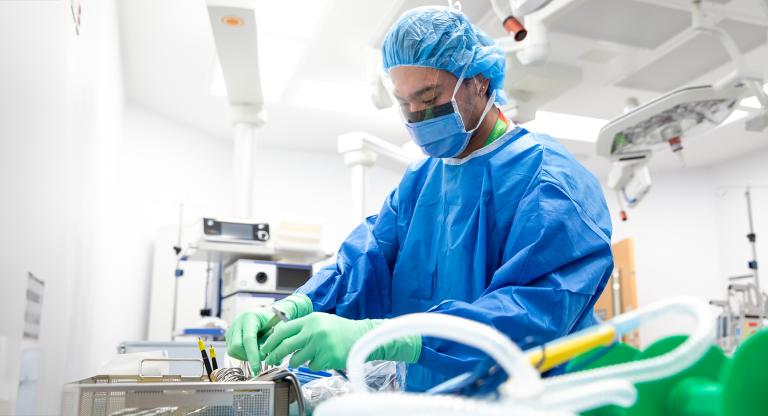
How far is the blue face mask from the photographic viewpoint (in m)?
1.63

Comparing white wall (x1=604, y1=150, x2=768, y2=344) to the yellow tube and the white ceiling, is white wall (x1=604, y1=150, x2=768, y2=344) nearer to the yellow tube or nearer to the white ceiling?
the white ceiling

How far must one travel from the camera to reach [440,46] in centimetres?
161

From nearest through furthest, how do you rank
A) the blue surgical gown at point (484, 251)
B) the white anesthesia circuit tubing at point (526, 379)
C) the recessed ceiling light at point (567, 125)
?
the white anesthesia circuit tubing at point (526, 379), the blue surgical gown at point (484, 251), the recessed ceiling light at point (567, 125)

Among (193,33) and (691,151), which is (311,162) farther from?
(691,151)

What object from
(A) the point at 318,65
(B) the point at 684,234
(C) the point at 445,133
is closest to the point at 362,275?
(C) the point at 445,133

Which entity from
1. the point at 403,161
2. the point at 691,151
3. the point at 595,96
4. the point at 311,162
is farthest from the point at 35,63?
the point at 691,151

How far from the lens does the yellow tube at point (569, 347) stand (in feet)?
1.40

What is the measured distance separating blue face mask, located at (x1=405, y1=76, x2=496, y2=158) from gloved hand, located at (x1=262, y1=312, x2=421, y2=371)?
720 millimetres

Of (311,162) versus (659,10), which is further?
(311,162)

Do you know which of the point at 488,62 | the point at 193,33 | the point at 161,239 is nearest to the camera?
the point at 488,62

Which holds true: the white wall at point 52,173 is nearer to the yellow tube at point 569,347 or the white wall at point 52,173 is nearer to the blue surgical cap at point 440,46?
the blue surgical cap at point 440,46

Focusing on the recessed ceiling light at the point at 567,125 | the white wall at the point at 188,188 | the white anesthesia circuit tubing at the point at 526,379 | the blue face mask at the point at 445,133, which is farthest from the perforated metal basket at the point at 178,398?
the recessed ceiling light at the point at 567,125

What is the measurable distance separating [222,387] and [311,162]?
6.73m

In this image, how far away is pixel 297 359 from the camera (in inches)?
39.4
